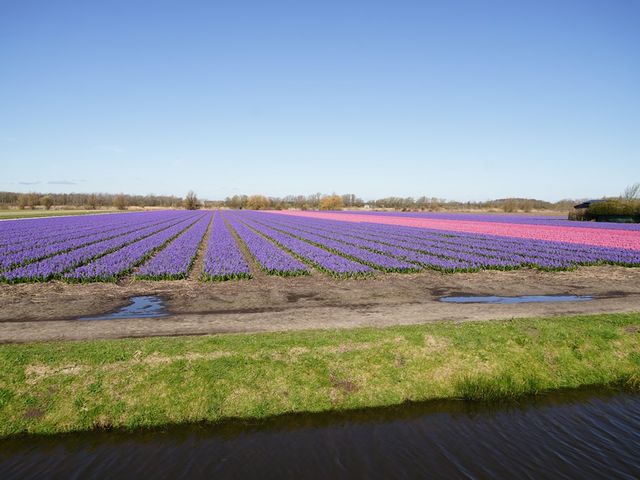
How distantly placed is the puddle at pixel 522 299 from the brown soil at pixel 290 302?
0.56 meters

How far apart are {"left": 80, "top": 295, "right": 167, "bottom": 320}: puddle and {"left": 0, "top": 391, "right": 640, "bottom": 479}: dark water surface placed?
5.95 meters

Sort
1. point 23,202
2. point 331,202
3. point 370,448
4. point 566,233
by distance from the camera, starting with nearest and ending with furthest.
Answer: point 370,448
point 566,233
point 23,202
point 331,202

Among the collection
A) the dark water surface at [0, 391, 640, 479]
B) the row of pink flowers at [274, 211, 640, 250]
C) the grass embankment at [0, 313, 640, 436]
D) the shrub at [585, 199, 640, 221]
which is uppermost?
the shrub at [585, 199, 640, 221]

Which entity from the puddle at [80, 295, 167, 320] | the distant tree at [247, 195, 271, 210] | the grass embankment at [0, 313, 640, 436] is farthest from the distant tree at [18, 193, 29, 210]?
the grass embankment at [0, 313, 640, 436]

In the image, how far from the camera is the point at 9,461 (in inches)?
253

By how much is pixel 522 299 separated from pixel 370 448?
461 inches

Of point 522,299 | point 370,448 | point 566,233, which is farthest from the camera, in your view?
point 566,233

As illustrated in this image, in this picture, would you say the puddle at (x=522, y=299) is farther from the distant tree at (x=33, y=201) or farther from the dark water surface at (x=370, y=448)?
the distant tree at (x=33, y=201)

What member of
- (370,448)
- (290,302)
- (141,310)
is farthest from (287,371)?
(141,310)

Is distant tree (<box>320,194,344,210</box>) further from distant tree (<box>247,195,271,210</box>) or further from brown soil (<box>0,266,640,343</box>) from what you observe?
brown soil (<box>0,266,640,343</box>)

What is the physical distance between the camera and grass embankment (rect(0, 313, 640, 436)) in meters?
7.65

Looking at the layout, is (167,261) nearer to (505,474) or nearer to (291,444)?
(291,444)

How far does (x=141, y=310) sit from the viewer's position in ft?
44.8

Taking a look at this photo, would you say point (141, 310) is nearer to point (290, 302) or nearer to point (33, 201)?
point (290, 302)
